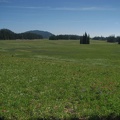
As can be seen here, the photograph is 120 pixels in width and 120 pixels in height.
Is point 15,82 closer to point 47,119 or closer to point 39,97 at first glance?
point 39,97

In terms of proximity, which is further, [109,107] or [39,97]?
[39,97]

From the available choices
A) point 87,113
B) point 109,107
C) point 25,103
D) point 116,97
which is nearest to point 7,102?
point 25,103

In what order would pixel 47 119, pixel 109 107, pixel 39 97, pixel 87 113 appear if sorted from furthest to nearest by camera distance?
1. pixel 39 97
2. pixel 109 107
3. pixel 87 113
4. pixel 47 119

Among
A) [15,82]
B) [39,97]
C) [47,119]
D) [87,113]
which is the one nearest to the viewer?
[47,119]

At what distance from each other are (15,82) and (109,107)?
Result: 10181 mm

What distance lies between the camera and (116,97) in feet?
57.1

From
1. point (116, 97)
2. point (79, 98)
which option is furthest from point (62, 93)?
point (116, 97)

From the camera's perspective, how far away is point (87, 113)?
1391 centimetres

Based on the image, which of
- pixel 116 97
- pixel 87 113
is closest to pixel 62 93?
pixel 116 97

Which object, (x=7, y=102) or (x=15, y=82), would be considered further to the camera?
(x=15, y=82)

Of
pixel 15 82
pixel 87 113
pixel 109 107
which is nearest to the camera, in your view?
pixel 87 113

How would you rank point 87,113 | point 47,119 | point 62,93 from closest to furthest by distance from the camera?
point 47,119 → point 87,113 → point 62,93

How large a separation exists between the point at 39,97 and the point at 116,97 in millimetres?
4836

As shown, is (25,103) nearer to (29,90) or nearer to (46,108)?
(46,108)
